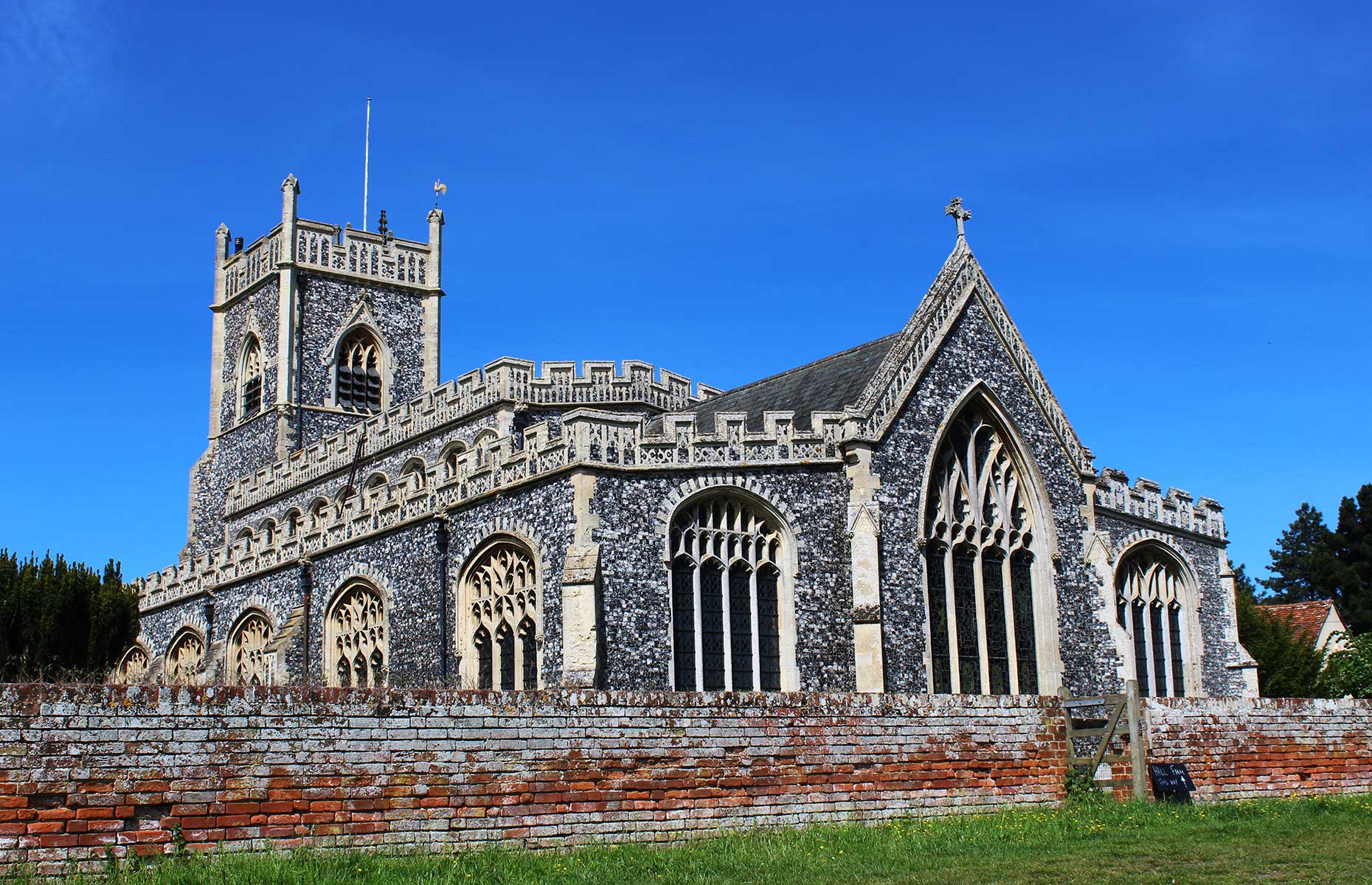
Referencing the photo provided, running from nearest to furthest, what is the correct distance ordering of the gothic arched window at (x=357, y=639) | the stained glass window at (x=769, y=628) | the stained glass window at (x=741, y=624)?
1. the stained glass window at (x=741, y=624)
2. the stained glass window at (x=769, y=628)
3. the gothic arched window at (x=357, y=639)

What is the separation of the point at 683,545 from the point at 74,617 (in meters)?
14.0

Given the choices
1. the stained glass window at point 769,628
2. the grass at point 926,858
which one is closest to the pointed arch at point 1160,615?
the stained glass window at point 769,628

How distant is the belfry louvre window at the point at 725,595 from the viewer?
2464cm

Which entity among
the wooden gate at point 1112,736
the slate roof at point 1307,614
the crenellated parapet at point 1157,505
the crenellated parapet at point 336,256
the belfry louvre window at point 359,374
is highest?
the crenellated parapet at point 336,256

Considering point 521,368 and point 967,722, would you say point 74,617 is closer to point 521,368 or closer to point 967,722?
point 521,368

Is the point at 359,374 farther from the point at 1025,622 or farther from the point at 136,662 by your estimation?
the point at 1025,622

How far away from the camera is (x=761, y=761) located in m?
16.5

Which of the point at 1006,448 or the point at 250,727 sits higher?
the point at 1006,448

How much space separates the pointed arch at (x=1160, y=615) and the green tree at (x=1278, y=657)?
13.4ft

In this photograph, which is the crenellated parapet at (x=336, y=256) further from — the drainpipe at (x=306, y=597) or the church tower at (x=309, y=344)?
the drainpipe at (x=306, y=597)

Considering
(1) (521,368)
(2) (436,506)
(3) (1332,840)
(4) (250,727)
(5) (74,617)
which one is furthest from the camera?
(1) (521,368)

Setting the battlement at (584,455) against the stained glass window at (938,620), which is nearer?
the battlement at (584,455)

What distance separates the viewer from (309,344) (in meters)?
46.3

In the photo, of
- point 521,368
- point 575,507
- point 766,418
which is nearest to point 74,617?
point 521,368
